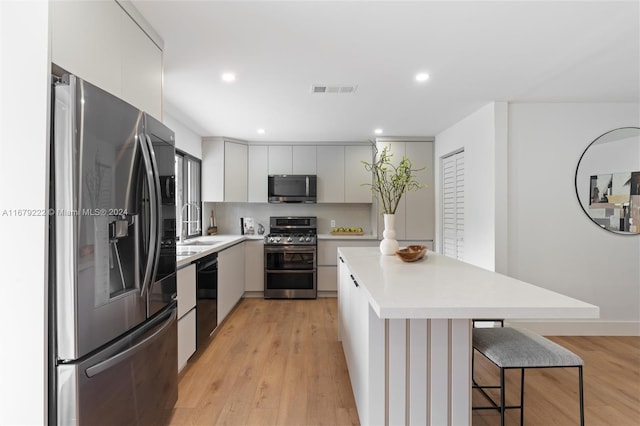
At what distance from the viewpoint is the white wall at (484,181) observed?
338 centimetres

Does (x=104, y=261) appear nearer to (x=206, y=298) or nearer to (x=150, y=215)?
(x=150, y=215)

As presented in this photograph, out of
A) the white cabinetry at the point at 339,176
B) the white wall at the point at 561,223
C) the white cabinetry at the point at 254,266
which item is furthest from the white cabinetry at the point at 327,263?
the white wall at the point at 561,223

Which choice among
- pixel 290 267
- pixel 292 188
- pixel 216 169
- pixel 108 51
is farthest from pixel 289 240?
pixel 108 51

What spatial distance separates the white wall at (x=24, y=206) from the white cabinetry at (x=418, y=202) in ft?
13.7

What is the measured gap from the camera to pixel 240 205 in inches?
213

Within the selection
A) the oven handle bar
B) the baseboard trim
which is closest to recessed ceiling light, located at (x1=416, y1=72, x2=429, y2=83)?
the baseboard trim

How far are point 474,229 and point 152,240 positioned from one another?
129 inches

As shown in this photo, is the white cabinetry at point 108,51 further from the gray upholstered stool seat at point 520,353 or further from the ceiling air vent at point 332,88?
the gray upholstered stool seat at point 520,353

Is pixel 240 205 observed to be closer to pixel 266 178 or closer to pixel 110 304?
pixel 266 178

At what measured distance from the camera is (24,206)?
120cm

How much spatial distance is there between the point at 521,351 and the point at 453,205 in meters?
2.96

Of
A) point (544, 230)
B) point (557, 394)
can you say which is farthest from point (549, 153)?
point (557, 394)

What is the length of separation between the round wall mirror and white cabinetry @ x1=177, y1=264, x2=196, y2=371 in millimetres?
3736

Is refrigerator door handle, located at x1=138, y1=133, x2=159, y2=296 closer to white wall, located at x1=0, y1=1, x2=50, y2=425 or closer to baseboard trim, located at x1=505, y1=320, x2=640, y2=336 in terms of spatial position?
white wall, located at x1=0, y1=1, x2=50, y2=425
